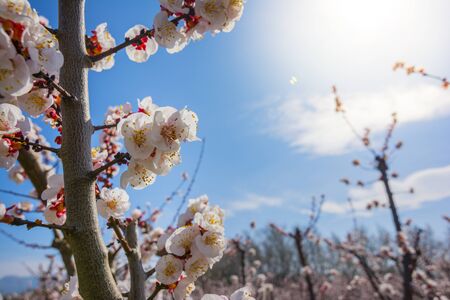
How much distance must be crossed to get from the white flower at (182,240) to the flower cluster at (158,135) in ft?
0.93

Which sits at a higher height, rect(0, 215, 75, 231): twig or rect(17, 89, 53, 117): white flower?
rect(17, 89, 53, 117): white flower

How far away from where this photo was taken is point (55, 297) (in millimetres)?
9797

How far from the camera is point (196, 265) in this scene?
4.54 feet

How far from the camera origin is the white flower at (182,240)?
1.39 metres

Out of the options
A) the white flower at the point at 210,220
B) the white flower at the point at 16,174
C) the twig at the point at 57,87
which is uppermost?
the white flower at the point at 16,174

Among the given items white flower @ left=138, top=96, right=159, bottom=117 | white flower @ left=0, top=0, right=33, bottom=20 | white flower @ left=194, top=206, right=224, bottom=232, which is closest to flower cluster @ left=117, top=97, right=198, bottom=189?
white flower @ left=138, top=96, right=159, bottom=117

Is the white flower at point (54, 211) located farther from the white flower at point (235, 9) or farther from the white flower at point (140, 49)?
the white flower at point (235, 9)

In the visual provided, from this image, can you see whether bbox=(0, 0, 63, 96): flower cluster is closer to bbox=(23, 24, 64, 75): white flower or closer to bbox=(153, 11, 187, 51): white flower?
bbox=(23, 24, 64, 75): white flower

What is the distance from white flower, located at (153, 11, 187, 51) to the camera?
1.60 meters

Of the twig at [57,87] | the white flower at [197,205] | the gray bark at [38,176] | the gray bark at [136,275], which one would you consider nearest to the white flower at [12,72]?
the twig at [57,87]

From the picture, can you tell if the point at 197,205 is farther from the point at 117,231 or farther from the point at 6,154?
the point at 6,154

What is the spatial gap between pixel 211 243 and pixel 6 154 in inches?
35.2

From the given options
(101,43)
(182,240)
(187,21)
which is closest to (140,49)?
(101,43)

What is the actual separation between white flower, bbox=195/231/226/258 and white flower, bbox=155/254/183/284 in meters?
0.13
